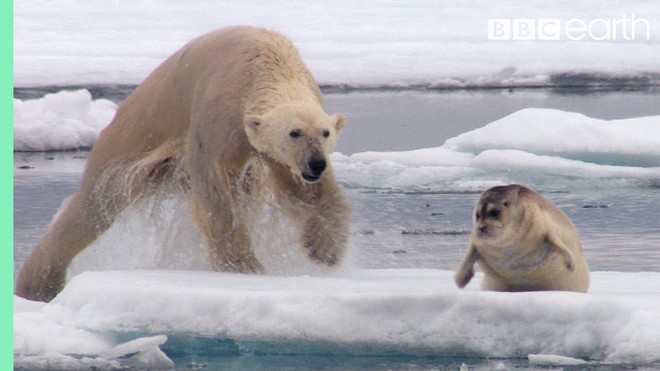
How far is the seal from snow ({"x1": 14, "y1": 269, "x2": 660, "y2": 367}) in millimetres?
218

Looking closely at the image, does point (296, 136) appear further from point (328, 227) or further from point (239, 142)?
point (328, 227)

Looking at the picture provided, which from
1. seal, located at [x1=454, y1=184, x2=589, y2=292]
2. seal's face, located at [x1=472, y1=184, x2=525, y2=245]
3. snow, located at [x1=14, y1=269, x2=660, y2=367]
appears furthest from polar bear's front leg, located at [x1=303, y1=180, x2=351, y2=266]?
seal's face, located at [x1=472, y1=184, x2=525, y2=245]

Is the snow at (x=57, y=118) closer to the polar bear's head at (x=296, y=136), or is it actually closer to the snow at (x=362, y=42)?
the snow at (x=362, y=42)

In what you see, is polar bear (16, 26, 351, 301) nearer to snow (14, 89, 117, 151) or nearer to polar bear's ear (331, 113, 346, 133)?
polar bear's ear (331, 113, 346, 133)

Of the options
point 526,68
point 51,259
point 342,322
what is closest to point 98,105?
point 51,259

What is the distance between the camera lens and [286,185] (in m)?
6.56

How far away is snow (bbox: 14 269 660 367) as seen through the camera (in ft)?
17.1

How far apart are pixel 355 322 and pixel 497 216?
720mm

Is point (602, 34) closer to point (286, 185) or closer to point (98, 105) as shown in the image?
point (286, 185)

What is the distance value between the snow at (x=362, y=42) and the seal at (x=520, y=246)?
8.10ft

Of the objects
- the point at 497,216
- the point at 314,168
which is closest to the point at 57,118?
the point at 314,168

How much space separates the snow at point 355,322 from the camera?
5199 millimetres

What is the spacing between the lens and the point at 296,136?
615 centimetres

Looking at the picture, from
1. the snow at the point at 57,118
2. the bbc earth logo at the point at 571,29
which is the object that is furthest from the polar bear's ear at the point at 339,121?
the snow at the point at 57,118
